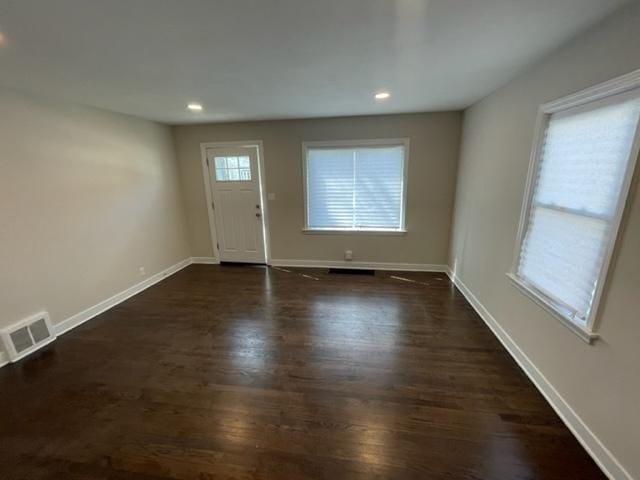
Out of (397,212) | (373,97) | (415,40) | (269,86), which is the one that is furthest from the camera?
(397,212)

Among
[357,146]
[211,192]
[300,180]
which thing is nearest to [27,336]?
[211,192]

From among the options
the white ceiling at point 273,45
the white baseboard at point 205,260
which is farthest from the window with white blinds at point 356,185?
the white baseboard at point 205,260

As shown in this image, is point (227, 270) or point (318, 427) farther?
point (227, 270)

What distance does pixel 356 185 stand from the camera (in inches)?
163

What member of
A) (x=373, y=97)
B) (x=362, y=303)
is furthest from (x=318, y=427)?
(x=373, y=97)

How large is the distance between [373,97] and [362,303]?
7.66 ft

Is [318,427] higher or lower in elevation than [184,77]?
lower

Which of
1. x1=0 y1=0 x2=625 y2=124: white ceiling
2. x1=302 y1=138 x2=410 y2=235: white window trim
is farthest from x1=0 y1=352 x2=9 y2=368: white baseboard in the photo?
x1=302 y1=138 x2=410 y2=235: white window trim

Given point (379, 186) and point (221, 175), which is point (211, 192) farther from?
point (379, 186)

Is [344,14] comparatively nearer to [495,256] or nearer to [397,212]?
[495,256]

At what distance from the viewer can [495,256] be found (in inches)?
106

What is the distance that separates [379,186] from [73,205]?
12.3 ft

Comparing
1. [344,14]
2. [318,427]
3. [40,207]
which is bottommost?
[318,427]

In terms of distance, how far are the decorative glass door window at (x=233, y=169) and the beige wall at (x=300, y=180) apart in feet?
1.01
